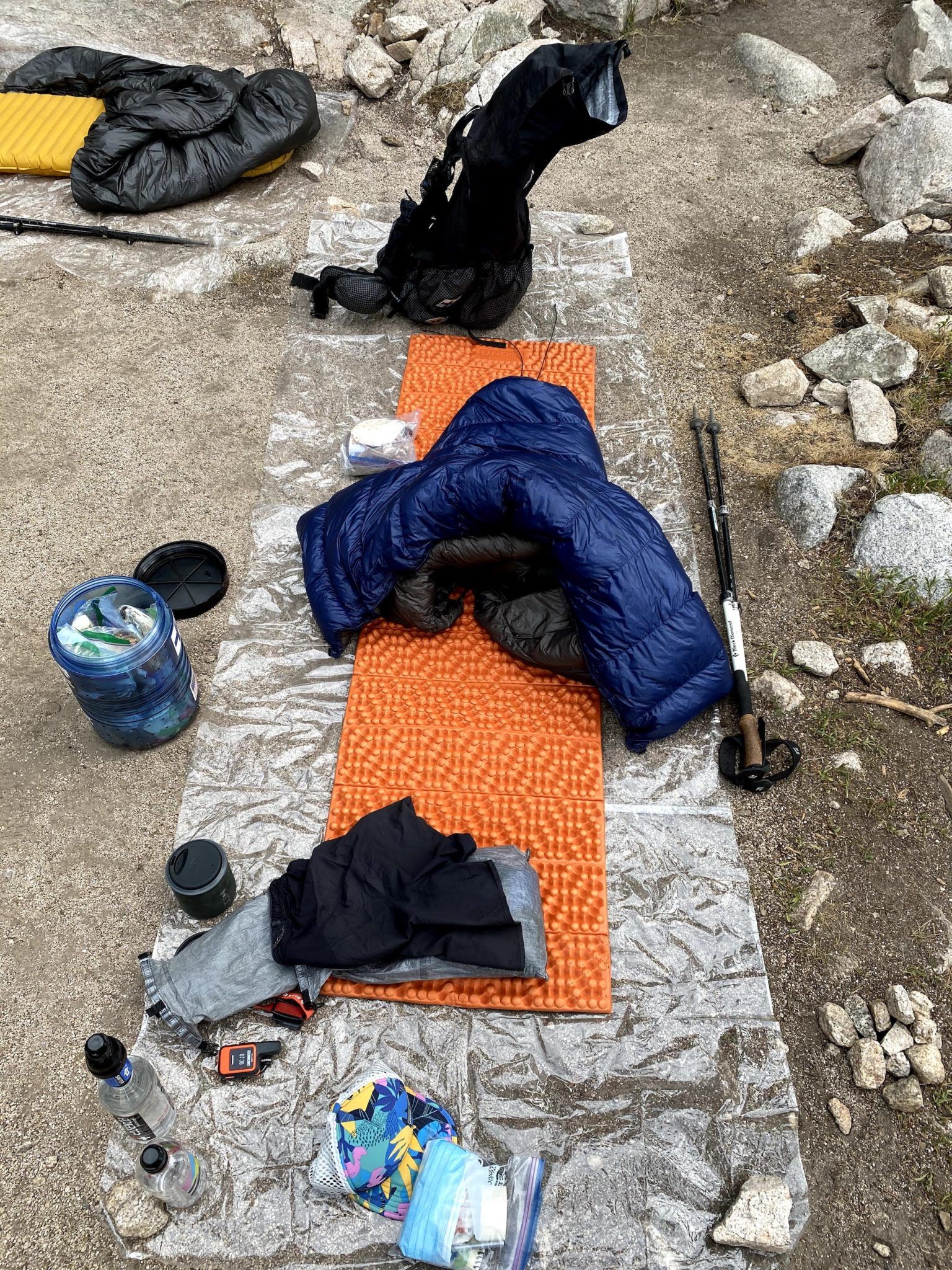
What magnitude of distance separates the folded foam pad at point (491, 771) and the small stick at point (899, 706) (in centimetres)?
113

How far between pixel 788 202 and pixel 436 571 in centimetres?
441

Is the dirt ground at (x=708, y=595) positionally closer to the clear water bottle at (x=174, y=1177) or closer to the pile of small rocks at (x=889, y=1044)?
the pile of small rocks at (x=889, y=1044)

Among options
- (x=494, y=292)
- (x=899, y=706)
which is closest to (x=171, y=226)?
(x=494, y=292)

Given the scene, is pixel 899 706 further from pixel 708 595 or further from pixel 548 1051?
pixel 548 1051

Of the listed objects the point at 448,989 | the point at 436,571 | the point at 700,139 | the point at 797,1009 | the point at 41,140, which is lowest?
the point at 797,1009

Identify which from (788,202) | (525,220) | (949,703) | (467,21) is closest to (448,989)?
(949,703)

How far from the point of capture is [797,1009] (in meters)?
3.04

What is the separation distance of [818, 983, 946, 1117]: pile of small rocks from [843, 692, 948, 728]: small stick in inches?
45.7

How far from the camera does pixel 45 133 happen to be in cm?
609

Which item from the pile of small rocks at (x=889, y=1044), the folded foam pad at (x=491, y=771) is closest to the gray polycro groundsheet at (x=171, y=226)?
the folded foam pad at (x=491, y=771)

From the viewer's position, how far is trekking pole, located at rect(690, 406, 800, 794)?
136 inches

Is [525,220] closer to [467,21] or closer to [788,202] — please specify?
[788,202]

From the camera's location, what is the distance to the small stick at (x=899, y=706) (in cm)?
371

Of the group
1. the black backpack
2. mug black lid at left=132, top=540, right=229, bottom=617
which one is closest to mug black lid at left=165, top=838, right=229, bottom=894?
mug black lid at left=132, top=540, right=229, bottom=617
